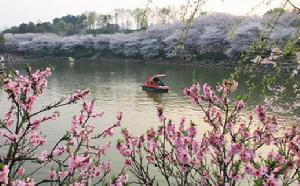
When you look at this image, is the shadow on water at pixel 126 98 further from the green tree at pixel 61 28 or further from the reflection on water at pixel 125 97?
Answer: the green tree at pixel 61 28

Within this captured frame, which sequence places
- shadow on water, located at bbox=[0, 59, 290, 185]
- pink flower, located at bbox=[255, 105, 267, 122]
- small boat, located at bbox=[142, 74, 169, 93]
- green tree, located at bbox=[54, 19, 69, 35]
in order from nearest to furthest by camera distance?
1. pink flower, located at bbox=[255, 105, 267, 122]
2. shadow on water, located at bbox=[0, 59, 290, 185]
3. small boat, located at bbox=[142, 74, 169, 93]
4. green tree, located at bbox=[54, 19, 69, 35]

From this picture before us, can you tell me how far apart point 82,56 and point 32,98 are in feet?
247

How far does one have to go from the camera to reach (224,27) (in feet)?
216

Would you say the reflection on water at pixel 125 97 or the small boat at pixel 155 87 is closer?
the reflection on water at pixel 125 97

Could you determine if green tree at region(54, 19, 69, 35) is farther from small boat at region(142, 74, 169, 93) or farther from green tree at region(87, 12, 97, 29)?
small boat at region(142, 74, 169, 93)

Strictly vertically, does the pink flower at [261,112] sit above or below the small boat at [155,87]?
above

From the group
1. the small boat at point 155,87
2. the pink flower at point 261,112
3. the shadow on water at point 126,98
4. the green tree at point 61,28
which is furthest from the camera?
the green tree at point 61,28

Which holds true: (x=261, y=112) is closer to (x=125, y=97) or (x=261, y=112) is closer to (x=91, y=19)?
(x=125, y=97)

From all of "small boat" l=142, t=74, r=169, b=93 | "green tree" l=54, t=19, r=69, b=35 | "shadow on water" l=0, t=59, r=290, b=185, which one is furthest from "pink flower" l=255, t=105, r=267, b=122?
Answer: "green tree" l=54, t=19, r=69, b=35

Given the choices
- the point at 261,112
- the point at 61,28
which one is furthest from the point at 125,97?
the point at 61,28

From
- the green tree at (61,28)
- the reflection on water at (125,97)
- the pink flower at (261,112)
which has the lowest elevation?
the reflection on water at (125,97)

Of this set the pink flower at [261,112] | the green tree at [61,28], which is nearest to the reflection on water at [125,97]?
the pink flower at [261,112]

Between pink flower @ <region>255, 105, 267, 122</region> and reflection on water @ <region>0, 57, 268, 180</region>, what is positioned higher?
pink flower @ <region>255, 105, 267, 122</region>

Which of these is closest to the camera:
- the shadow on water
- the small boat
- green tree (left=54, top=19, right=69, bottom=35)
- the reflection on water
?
the shadow on water
